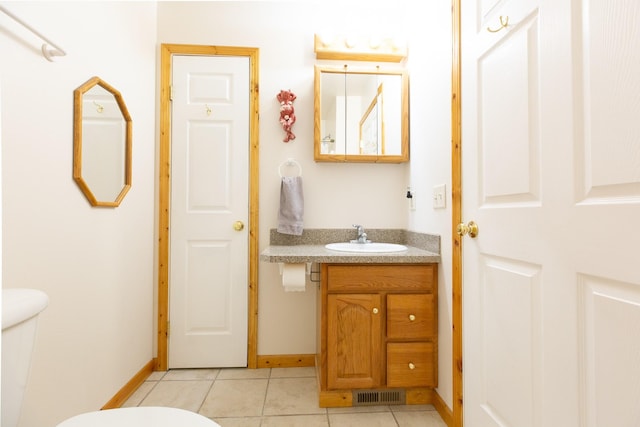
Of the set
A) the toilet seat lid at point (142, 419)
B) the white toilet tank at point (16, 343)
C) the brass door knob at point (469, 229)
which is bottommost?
the toilet seat lid at point (142, 419)

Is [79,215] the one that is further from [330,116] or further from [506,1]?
[506,1]

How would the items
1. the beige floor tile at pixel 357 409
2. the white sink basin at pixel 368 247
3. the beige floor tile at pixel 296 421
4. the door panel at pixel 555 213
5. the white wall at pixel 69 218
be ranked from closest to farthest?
the door panel at pixel 555 213
the white wall at pixel 69 218
the beige floor tile at pixel 296 421
the beige floor tile at pixel 357 409
the white sink basin at pixel 368 247

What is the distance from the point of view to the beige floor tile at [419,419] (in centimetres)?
155

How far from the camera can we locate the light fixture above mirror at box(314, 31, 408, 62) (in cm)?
206

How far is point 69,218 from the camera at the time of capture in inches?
52.7

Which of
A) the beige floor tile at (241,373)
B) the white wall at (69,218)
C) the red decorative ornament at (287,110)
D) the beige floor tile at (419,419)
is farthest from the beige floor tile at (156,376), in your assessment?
the red decorative ornament at (287,110)

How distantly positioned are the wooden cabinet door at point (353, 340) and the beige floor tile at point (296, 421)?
0.16 metres

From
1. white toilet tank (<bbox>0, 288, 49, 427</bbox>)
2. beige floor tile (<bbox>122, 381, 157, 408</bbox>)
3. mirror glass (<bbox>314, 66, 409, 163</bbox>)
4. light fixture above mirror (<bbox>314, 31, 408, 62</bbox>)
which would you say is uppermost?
light fixture above mirror (<bbox>314, 31, 408, 62</bbox>)

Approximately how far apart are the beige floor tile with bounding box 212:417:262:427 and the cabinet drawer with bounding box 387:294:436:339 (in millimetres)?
765

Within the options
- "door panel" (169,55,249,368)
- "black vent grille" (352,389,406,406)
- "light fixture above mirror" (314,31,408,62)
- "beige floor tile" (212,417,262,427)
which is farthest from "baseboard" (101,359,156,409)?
"light fixture above mirror" (314,31,408,62)

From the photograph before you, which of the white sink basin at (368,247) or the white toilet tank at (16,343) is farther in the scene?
the white sink basin at (368,247)

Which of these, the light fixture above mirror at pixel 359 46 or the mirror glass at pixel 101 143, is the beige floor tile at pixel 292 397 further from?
the light fixture above mirror at pixel 359 46

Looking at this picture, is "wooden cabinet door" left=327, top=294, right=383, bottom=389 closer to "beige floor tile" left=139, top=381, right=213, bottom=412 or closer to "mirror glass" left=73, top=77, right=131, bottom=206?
"beige floor tile" left=139, top=381, right=213, bottom=412

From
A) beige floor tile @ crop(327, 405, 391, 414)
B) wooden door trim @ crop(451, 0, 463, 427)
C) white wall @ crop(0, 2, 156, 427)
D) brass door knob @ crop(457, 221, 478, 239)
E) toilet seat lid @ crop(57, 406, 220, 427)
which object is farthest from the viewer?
beige floor tile @ crop(327, 405, 391, 414)
